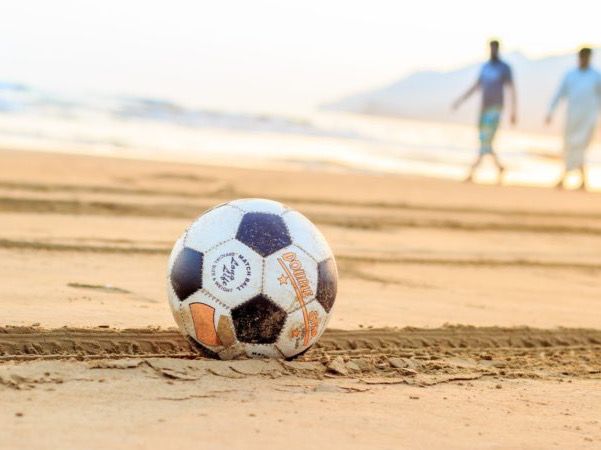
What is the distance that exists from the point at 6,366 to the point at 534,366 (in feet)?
8.08

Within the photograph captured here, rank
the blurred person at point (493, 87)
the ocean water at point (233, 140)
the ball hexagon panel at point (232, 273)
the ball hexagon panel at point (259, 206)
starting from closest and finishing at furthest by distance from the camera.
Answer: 1. the ball hexagon panel at point (232, 273)
2. the ball hexagon panel at point (259, 206)
3. the blurred person at point (493, 87)
4. the ocean water at point (233, 140)

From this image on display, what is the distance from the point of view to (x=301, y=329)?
407 centimetres

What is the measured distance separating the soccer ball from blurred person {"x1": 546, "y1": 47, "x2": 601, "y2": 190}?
11.4m

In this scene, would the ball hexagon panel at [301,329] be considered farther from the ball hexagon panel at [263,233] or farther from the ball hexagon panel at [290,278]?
the ball hexagon panel at [263,233]

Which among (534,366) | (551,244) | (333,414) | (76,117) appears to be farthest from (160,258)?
(76,117)

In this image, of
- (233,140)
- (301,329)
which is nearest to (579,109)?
(233,140)

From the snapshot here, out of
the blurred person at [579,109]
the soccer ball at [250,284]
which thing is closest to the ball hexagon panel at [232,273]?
the soccer ball at [250,284]

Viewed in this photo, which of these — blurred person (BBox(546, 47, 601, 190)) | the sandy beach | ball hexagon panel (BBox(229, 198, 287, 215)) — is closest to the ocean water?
blurred person (BBox(546, 47, 601, 190))

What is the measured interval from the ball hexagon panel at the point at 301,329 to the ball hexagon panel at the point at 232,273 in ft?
0.68

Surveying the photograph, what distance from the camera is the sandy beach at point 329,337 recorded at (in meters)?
3.45

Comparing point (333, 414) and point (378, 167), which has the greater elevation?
point (378, 167)

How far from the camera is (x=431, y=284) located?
698 centimetres

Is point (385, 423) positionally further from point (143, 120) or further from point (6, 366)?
point (143, 120)

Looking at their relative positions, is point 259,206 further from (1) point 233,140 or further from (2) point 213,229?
(1) point 233,140
